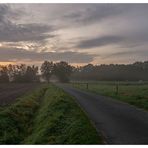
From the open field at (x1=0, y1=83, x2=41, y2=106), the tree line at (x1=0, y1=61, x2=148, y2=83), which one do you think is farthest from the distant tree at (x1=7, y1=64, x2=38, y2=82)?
the open field at (x1=0, y1=83, x2=41, y2=106)

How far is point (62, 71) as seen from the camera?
17562 centimetres

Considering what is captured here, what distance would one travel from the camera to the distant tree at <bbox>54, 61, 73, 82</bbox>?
172m

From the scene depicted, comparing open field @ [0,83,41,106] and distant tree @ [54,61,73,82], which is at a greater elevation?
distant tree @ [54,61,73,82]

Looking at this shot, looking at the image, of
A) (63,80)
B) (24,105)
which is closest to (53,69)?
(63,80)

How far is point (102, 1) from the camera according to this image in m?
18.0

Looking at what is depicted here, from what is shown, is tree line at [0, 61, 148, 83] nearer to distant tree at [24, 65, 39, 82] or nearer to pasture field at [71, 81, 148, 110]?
distant tree at [24, 65, 39, 82]

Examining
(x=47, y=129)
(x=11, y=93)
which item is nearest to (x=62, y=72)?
(x=11, y=93)

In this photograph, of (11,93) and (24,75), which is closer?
(11,93)

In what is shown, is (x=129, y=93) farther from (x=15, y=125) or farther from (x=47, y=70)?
(x=47, y=70)

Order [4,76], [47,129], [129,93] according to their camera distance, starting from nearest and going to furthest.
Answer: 1. [47,129]
2. [129,93]
3. [4,76]

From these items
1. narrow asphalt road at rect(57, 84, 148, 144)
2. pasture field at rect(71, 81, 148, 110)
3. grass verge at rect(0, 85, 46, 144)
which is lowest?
grass verge at rect(0, 85, 46, 144)

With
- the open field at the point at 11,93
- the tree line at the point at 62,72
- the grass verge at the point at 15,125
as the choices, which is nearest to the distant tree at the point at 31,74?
the tree line at the point at 62,72

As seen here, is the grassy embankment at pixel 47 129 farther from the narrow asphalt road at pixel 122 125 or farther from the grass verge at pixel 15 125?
the narrow asphalt road at pixel 122 125

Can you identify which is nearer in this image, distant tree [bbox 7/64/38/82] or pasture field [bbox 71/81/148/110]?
pasture field [bbox 71/81/148/110]
